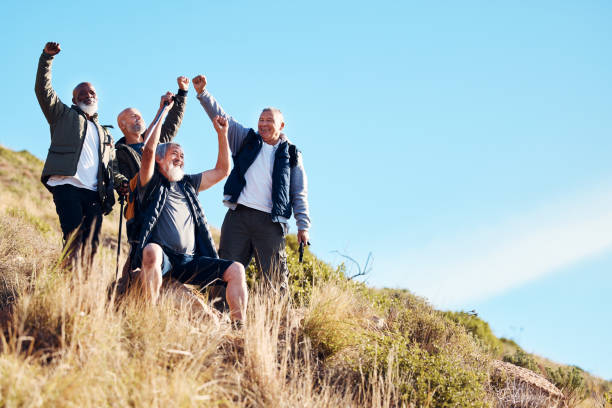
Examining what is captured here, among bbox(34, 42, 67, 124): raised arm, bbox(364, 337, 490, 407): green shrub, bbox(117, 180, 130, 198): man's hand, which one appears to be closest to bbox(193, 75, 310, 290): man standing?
bbox(117, 180, 130, 198): man's hand

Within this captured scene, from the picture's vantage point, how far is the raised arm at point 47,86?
5.53 m

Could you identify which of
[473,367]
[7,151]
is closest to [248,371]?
[473,367]

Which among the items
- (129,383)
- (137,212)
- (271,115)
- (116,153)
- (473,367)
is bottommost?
(129,383)

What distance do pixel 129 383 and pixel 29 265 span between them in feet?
15.2

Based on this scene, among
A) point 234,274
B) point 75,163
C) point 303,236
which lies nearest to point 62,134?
point 75,163

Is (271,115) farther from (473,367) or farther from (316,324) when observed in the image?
(473,367)

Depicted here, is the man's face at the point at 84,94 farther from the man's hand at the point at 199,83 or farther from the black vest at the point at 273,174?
the black vest at the point at 273,174

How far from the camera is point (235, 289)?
5023 mm

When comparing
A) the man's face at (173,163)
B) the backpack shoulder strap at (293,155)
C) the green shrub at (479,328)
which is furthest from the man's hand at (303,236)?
the green shrub at (479,328)

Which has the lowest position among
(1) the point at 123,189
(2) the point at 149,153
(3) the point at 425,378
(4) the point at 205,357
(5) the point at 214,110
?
(4) the point at 205,357

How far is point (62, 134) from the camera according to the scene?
562cm

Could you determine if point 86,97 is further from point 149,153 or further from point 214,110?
point 149,153

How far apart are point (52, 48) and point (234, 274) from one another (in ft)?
9.23

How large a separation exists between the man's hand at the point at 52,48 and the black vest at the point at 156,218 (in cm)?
158
